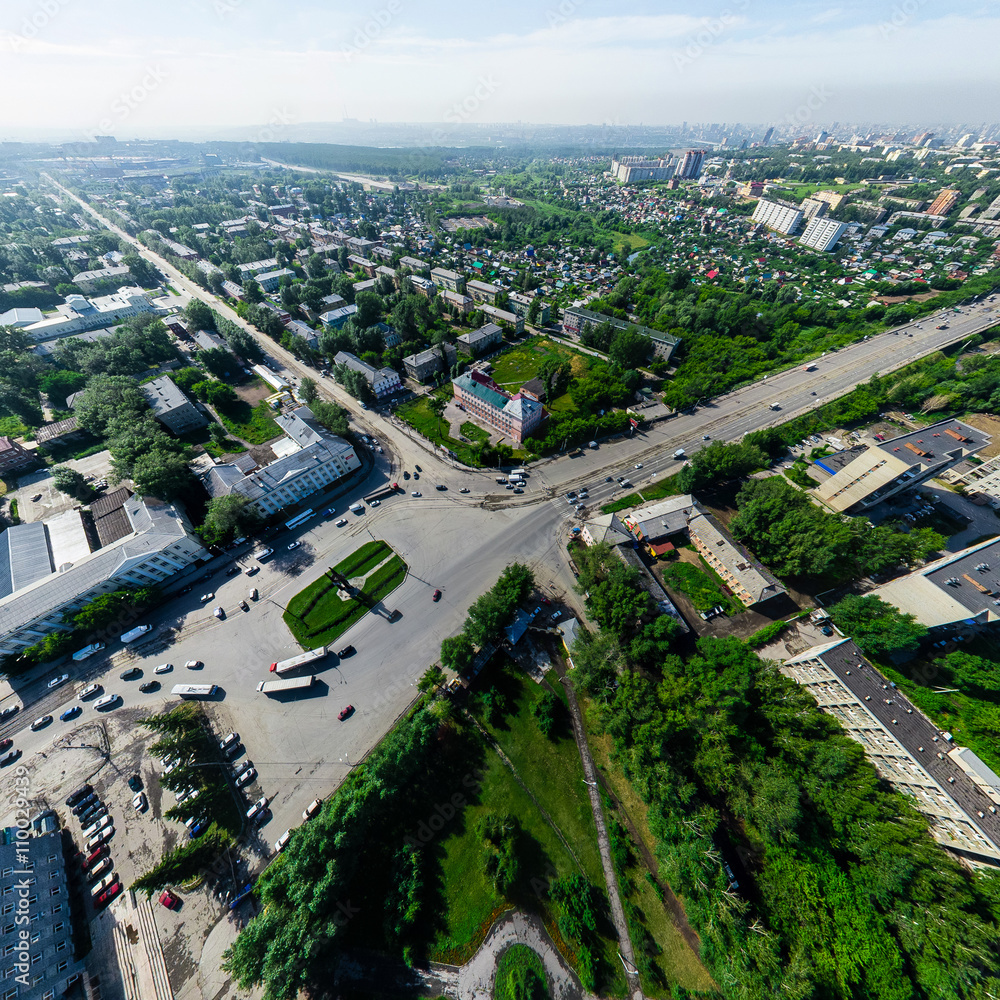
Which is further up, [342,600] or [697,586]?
[697,586]

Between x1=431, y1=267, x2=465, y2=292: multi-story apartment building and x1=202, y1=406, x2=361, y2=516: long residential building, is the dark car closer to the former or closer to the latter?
x1=202, y1=406, x2=361, y2=516: long residential building

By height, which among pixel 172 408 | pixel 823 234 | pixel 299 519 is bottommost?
pixel 299 519

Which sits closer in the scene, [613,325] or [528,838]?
[528,838]

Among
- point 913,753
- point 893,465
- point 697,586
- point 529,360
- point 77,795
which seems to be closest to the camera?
point 913,753

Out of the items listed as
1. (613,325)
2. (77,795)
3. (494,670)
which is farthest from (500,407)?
(77,795)

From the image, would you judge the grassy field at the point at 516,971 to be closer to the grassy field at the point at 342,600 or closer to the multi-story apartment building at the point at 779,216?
the grassy field at the point at 342,600

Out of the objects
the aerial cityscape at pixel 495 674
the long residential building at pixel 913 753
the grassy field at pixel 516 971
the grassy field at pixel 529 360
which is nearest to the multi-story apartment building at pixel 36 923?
the aerial cityscape at pixel 495 674

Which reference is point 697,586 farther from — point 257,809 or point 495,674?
point 257,809

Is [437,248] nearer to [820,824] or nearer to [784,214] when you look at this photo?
[784,214]
